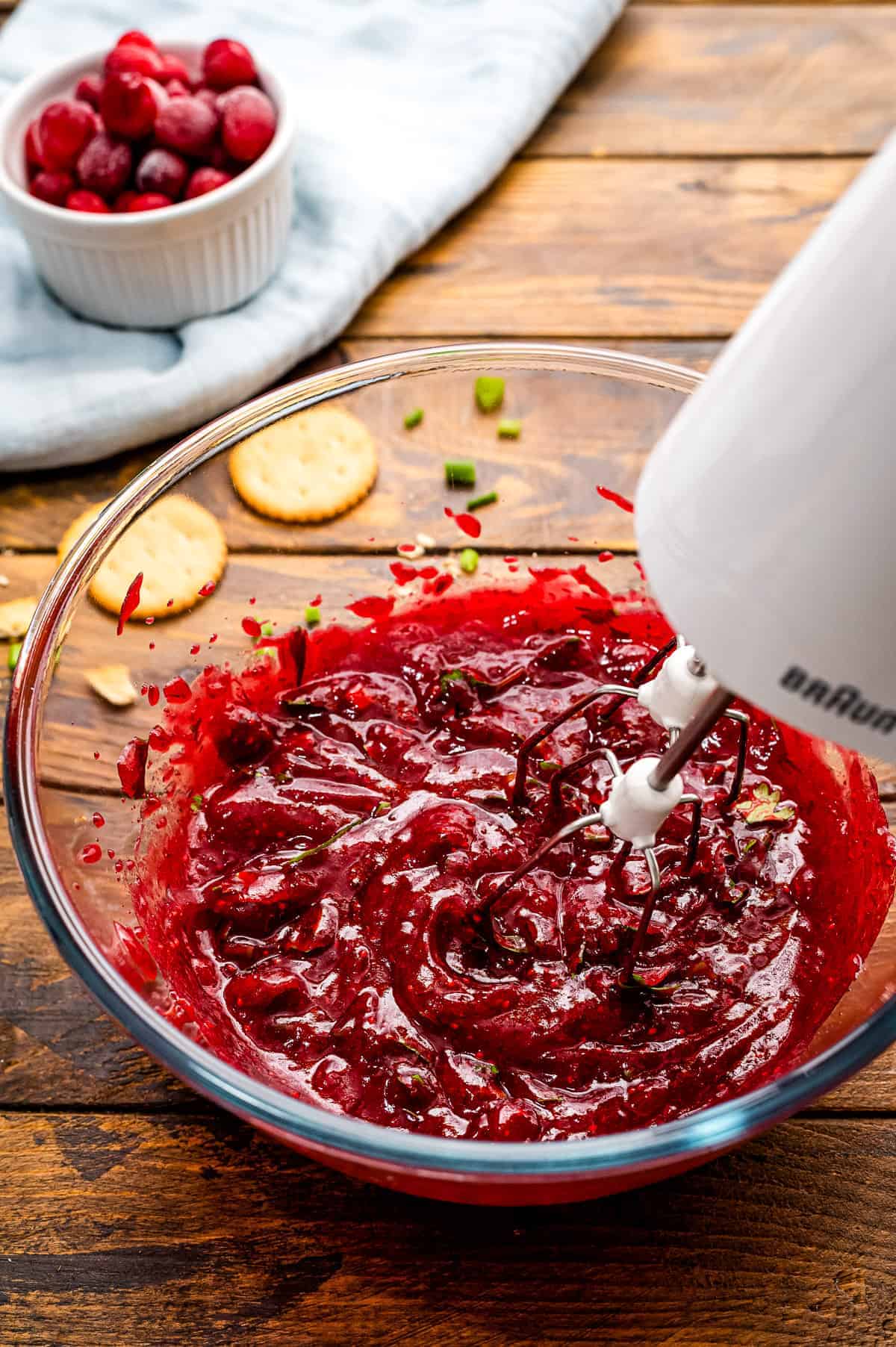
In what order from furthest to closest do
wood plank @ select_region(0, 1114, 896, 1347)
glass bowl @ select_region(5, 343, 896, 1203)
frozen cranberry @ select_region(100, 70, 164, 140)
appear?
frozen cranberry @ select_region(100, 70, 164, 140) → wood plank @ select_region(0, 1114, 896, 1347) → glass bowl @ select_region(5, 343, 896, 1203)

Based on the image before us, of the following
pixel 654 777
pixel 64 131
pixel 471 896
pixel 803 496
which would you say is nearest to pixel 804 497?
pixel 803 496

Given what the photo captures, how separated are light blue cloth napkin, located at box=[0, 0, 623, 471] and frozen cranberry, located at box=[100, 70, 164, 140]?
0.27 meters

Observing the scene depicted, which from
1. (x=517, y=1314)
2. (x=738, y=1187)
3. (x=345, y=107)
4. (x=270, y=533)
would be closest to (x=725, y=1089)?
(x=738, y=1187)

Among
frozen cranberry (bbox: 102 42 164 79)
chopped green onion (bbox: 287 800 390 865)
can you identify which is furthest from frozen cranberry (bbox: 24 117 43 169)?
chopped green onion (bbox: 287 800 390 865)

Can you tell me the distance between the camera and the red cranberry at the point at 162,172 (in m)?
1.71

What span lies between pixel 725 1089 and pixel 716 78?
176 cm

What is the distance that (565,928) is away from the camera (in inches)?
47.3

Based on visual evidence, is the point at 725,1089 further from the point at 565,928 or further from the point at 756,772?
the point at 756,772

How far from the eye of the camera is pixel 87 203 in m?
1.72

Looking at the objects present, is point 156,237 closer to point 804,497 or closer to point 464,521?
point 464,521

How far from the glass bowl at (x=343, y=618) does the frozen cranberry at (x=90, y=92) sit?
680 millimetres

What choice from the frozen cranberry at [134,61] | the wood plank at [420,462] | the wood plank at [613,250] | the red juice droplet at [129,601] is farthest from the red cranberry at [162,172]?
the red juice droplet at [129,601]

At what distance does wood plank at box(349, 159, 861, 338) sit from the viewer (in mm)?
1891

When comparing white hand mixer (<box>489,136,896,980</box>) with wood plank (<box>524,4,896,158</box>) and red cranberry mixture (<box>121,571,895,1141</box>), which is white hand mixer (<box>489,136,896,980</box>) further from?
wood plank (<box>524,4,896,158</box>)
